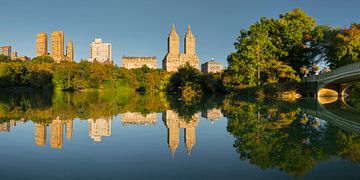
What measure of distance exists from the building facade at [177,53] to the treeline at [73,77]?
287 feet

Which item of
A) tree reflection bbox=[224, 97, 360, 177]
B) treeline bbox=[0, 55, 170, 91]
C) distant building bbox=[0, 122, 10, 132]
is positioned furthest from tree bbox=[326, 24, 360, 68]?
treeline bbox=[0, 55, 170, 91]

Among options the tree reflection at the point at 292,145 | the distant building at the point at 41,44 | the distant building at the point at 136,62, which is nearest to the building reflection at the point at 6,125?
the tree reflection at the point at 292,145

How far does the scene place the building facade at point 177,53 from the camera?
6658 inches

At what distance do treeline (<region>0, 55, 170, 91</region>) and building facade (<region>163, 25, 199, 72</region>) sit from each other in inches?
3449

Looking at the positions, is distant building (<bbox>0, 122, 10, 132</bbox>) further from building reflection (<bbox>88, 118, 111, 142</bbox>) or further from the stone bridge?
the stone bridge

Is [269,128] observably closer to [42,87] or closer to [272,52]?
[272,52]

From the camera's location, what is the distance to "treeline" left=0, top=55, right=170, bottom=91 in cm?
6969

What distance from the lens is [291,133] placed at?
33.4 feet

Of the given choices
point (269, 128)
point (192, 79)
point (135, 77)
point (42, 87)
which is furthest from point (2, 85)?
point (269, 128)

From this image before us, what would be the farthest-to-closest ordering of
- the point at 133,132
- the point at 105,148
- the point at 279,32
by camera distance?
the point at 279,32 → the point at 133,132 → the point at 105,148

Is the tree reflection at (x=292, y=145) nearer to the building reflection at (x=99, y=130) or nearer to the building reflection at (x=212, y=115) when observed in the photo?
the building reflection at (x=212, y=115)

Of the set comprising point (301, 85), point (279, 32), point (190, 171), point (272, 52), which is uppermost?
point (279, 32)

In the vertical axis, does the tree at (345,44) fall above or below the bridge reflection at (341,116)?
above

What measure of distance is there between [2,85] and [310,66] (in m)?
57.0
